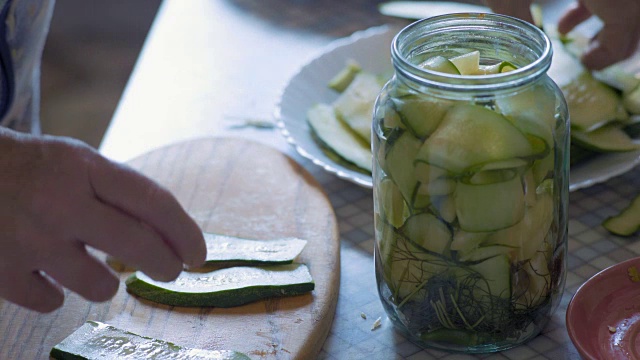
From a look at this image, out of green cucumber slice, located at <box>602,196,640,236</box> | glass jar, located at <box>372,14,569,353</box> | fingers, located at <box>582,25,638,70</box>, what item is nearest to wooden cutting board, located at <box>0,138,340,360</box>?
glass jar, located at <box>372,14,569,353</box>

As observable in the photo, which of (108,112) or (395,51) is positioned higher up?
(395,51)

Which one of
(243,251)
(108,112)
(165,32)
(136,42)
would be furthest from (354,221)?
(136,42)

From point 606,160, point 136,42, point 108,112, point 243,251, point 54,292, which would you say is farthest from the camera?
point 136,42

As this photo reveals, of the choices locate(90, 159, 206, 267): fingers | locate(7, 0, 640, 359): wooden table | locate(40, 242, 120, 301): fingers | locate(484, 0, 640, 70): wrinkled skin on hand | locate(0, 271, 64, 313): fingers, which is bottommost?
locate(7, 0, 640, 359): wooden table

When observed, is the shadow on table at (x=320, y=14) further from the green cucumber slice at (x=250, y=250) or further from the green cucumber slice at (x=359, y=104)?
the green cucumber slice at (x=250, y=250)

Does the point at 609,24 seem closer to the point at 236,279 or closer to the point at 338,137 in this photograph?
the point at 338,137

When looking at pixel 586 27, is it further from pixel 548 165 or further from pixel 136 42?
pixel 136 42

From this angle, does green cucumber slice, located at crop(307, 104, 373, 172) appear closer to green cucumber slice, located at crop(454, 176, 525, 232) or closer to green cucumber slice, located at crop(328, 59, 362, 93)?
green cucumber slice, located at crop(328, 59, 362, 93)

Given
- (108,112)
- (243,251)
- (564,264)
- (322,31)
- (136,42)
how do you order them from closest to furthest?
(564,264), (243,251), (322,31), (108,112), (136,42)
